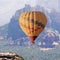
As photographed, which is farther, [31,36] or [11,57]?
[31,36]

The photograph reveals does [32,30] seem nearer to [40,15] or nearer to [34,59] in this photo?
[40,15]

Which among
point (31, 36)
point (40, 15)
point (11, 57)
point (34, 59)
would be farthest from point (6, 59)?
point (34, 59)

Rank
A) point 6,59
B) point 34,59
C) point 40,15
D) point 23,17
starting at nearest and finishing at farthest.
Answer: point 6,59 < point 23,17 < point 40,15 < point 34,59

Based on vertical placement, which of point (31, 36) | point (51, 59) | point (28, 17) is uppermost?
point (28, 17)

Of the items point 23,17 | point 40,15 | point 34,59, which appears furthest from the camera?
point 34,59

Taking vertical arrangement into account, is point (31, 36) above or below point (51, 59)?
above
